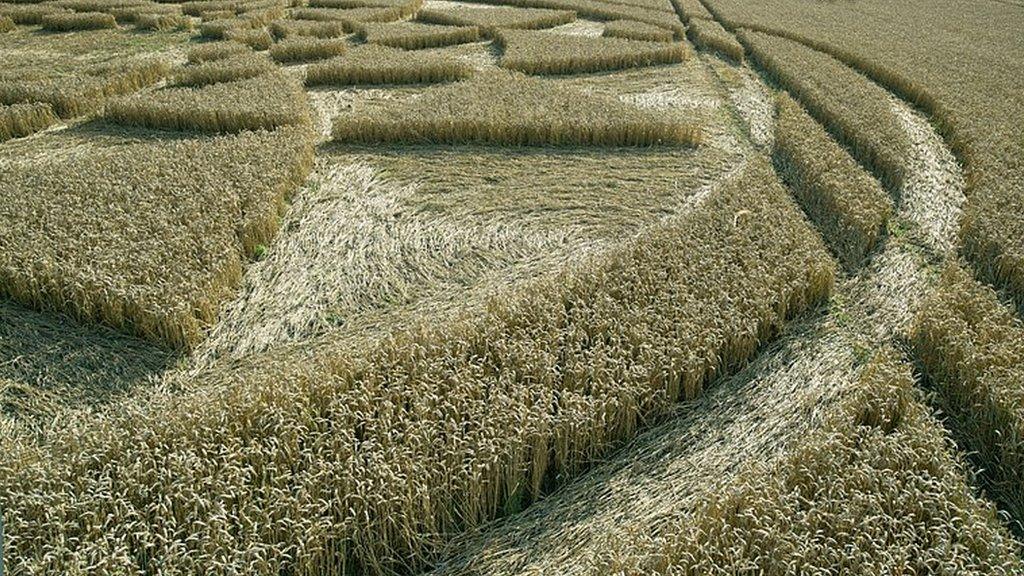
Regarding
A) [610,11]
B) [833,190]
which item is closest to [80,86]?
[833,190]

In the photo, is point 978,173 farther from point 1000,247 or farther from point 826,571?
point 826,571

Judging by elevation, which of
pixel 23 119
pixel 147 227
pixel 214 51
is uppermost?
pixel 214 51

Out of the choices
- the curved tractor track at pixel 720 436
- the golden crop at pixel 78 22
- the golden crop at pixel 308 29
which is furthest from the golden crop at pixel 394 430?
the golden crop at pixel 78 22

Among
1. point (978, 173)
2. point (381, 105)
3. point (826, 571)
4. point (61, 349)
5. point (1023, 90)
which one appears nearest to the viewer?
point (826, 571)

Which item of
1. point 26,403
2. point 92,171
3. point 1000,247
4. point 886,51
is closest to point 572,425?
point 26,403

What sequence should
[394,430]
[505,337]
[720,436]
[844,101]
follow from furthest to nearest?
[844,101]
[505,337]
[720,436]
[394,430]

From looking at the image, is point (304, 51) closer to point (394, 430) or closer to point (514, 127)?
point (514, 127)
